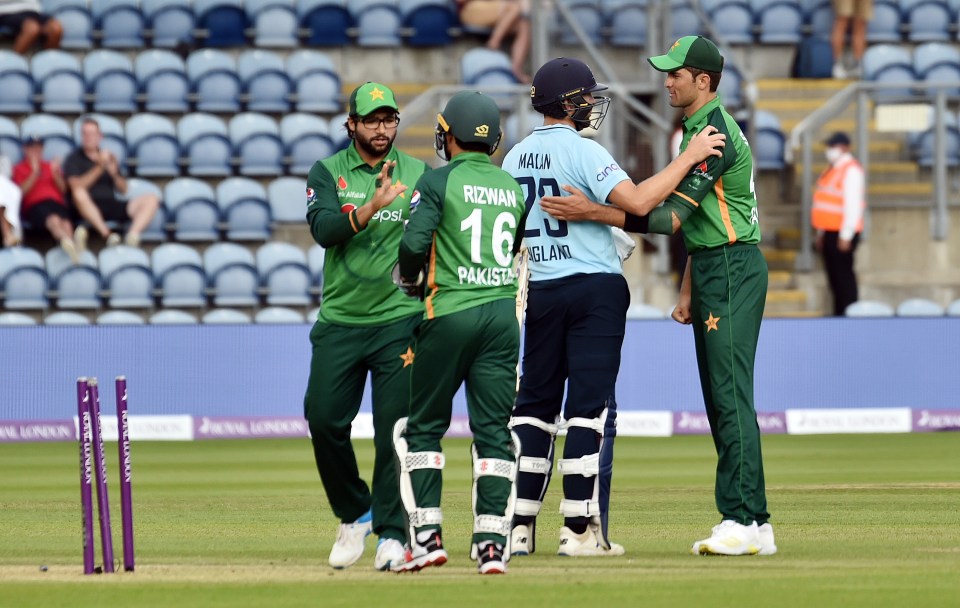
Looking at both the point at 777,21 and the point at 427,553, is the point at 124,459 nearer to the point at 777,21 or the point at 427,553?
the point at 427,553

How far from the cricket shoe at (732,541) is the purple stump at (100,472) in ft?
8.07

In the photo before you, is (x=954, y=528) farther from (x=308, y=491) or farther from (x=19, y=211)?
(x=19, y=211)

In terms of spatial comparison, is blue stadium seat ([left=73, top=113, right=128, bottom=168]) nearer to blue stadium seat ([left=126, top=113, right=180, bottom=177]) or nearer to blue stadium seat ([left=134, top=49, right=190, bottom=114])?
blue stadium seat ([left=126, top=113, right=180, bottom=177])

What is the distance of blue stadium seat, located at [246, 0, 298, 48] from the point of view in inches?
755

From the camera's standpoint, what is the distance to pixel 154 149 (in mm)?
17750

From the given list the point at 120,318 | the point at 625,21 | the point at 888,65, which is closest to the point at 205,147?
the point at 120,318

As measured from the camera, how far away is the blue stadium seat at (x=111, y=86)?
1833cm

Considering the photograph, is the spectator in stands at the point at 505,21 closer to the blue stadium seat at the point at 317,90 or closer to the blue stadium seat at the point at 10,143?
the blue stadium seat at the point at 317,90

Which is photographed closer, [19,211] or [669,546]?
[669,546]

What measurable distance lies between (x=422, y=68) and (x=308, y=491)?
31.6ft

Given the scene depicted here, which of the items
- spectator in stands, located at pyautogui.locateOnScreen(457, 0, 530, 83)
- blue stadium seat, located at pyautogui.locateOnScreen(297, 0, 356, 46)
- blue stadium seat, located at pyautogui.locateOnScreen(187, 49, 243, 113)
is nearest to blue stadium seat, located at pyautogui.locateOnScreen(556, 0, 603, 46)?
spectator in stands, located at pyautogui.locateOnScreen(457, 0, 530, 83)

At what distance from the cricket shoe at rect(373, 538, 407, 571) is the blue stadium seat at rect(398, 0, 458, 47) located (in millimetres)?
13230

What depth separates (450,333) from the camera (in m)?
6.39


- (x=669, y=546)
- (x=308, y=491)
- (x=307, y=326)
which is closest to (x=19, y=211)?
(x=307, y=326)
